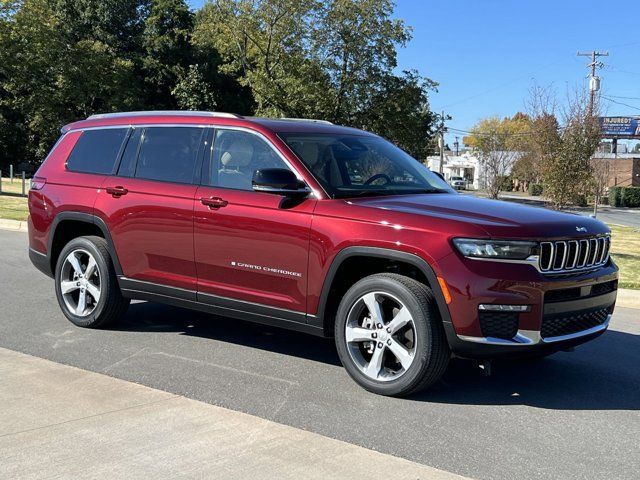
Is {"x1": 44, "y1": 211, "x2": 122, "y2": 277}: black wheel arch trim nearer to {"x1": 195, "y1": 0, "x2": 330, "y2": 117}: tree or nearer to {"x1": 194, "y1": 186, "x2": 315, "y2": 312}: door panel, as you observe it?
{"x1": 194, "y1": 186, "x2": 315, "y2": 312}: door panel

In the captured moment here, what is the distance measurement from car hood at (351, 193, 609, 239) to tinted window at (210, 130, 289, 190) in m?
0.89

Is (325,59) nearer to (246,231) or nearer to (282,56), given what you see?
(282,56)

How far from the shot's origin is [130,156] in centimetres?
598

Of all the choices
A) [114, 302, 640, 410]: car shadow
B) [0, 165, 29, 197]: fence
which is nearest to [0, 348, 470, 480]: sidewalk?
[114, 302, 640, 410]: car shadow

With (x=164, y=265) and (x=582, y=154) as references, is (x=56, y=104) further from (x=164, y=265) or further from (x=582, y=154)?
(x=164, y=265)

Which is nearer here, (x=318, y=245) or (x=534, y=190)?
(x=318, y=245)

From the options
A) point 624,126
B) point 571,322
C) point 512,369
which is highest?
point 624,126

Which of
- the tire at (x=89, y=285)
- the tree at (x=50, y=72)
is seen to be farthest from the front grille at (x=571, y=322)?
the tree at (x=50, y=72)

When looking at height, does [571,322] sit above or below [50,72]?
below

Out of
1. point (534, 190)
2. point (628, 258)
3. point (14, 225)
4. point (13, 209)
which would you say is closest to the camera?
point (628, 258)

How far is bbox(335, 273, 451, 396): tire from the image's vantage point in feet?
14.2

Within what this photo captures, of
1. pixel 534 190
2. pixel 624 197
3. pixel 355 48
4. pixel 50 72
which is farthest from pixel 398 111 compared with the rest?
pixel 534 190

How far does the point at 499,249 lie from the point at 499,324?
18.5 inches

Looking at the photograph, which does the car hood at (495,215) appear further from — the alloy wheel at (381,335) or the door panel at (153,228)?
the door panel at (153,228)
